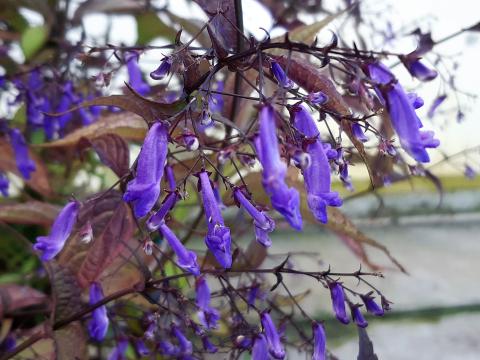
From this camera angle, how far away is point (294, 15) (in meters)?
0.98

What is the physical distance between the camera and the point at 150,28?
83 centimetres

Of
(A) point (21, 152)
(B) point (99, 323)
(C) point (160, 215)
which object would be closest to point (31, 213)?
(A) point (21, 152)

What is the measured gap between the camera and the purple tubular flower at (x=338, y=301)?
0.38 meters

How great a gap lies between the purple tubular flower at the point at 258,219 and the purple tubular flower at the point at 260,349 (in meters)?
0.09

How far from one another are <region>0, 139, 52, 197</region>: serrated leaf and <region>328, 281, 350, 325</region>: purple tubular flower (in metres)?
0.45

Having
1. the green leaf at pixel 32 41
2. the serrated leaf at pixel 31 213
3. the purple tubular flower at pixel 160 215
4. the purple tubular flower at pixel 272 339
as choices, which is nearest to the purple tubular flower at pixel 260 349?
the purple tubular flower at pixel 272 339

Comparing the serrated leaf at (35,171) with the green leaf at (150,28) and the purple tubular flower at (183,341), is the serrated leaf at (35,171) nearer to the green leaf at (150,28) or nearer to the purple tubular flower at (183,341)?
the green leaf at (150,28)

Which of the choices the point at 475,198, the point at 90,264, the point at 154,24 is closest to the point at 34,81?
the point at 154,24

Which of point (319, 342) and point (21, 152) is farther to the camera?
point (21, 152)

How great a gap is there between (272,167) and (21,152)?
1.61ft

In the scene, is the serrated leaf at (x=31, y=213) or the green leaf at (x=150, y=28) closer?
the serrated leaf at (x=31, y=213)

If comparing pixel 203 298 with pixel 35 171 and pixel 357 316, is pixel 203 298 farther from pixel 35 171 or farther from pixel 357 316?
pixel 35 171

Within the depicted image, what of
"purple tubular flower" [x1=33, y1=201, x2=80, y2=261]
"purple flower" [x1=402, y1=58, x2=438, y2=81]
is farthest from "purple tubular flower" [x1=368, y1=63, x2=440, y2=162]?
"purple tubular flower" [x1=33, y1=201, x2=80, y2=261]

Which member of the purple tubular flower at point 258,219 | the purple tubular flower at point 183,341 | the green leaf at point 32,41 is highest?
the green leaf at point 32,41
